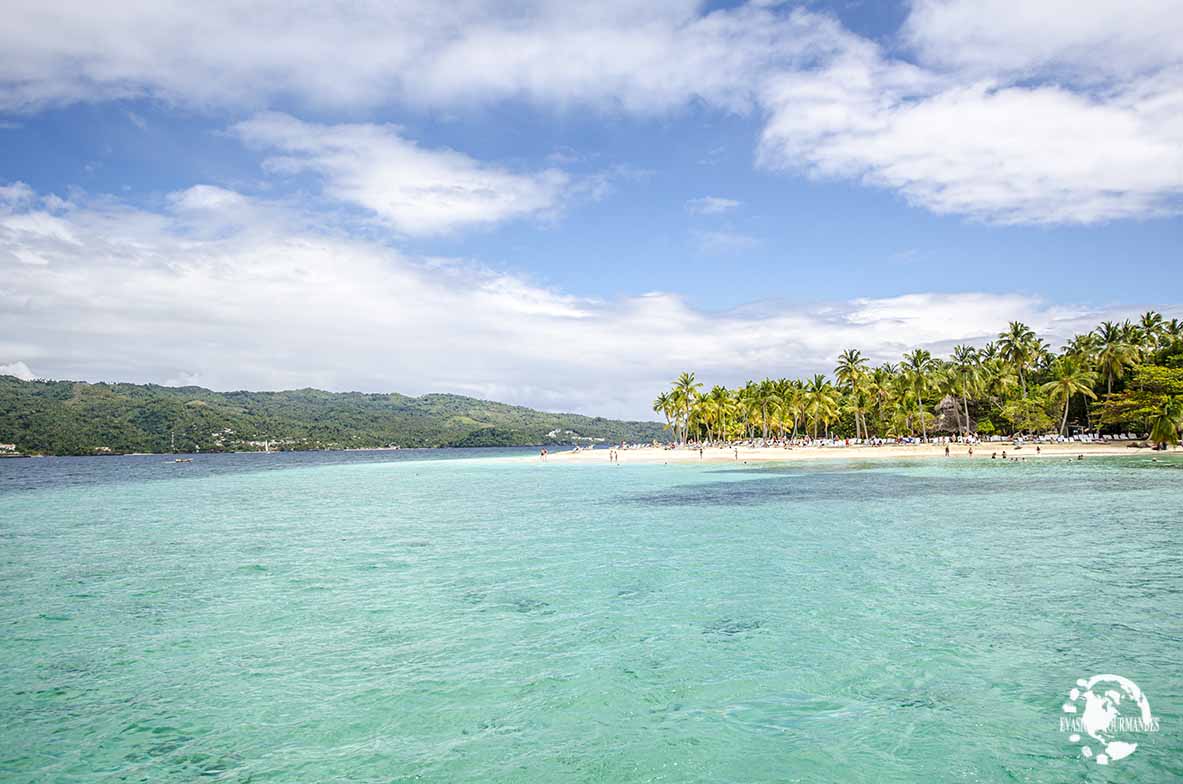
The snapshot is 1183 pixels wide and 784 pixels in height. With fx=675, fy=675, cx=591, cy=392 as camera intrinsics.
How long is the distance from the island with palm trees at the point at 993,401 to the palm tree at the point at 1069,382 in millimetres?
190

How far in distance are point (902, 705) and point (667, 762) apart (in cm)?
375

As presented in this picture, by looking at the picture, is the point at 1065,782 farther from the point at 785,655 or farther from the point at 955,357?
the point at 955,357

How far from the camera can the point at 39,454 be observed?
19050 cm

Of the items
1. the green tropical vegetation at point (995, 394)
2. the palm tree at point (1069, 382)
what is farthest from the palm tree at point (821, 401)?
the palm tree at point (1069, 382)

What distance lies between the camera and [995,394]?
375ft

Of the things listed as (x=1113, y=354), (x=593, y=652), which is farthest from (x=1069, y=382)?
(x=593, y=652)

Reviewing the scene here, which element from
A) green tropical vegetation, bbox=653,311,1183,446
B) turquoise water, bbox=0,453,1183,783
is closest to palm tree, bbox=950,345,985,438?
green tropical vegetation, bbox=653,311,1183,446

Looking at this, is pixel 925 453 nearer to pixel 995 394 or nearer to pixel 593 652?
pixel 995 394

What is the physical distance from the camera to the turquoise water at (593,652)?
8156 mm

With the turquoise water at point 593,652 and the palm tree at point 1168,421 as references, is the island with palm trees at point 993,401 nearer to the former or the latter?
the palm tree at point 1168,421

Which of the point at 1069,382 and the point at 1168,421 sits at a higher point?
the point at 1069,382

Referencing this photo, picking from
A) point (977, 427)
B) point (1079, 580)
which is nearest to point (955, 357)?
point (977, 427)

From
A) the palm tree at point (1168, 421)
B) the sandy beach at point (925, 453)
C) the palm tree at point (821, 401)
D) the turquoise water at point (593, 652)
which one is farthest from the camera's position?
the palm tree at point (821, 401)

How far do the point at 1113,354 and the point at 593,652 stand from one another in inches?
4074
